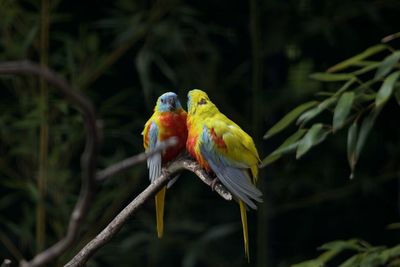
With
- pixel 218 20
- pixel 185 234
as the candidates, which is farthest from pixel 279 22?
pixel 185 234

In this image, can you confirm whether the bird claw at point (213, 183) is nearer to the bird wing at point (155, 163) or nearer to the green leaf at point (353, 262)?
the bird wing at point (155, 163)

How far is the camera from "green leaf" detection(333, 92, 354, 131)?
1.32 m

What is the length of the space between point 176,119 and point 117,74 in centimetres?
113

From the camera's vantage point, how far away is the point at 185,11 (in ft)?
7.72

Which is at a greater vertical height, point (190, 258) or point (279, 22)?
point (279, 22)

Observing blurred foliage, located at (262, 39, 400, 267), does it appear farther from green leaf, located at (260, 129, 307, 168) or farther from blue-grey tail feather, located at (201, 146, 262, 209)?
blue-grey tail feather, located at (201, 146, 262, 209)

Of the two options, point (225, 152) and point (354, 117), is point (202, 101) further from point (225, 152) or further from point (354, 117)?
point (354, 117)

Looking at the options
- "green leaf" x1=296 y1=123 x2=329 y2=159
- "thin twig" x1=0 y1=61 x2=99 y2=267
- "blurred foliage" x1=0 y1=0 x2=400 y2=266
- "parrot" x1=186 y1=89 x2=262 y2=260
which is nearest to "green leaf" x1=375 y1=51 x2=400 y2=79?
"green leaf" x1=296 y1=123 x2=329 y2=159

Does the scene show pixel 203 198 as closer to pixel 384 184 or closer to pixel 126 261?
pixel 126 261

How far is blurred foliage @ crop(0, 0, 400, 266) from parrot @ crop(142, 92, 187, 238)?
0.77 metres

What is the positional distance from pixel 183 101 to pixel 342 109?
3.33 ft

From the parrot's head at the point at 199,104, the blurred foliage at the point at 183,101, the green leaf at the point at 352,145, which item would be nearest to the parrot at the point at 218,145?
the parrot's head at the point at 199,104

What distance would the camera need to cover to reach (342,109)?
1.34m

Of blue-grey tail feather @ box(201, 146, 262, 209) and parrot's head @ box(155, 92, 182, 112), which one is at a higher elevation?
parrot's head @ box(155, 92, 182, 112)
